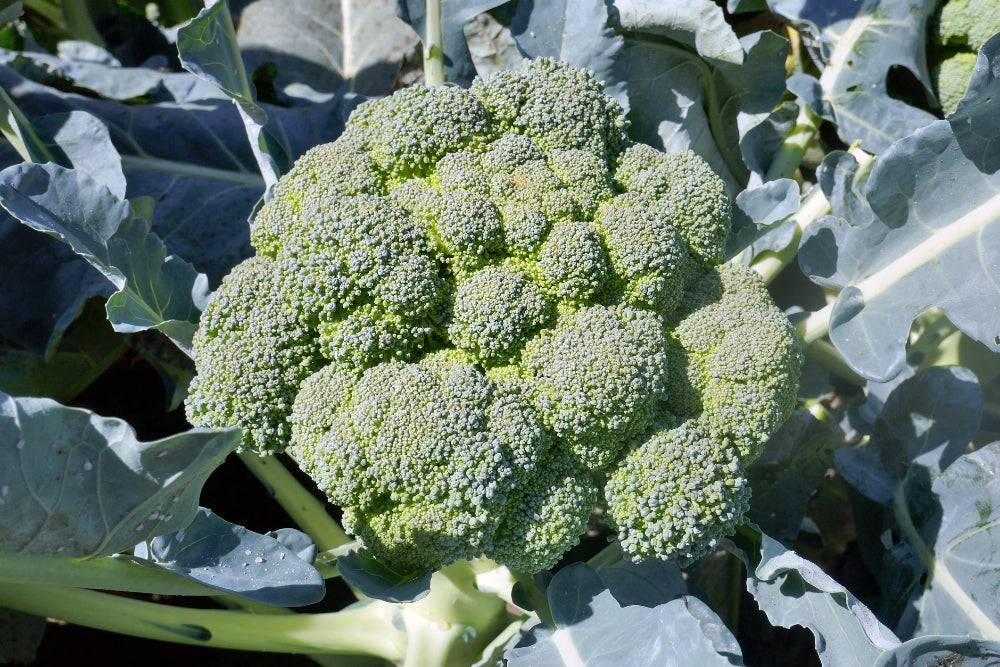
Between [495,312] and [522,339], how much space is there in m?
0.07

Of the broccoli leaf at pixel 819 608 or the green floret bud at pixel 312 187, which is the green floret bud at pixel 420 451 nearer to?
the green floret bud at pixel 312 187

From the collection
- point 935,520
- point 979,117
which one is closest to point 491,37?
point 979,117

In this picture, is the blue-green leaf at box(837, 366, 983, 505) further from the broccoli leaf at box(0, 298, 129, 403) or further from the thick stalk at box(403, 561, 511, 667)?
the broccoli leaf at box(0, 298, 129, 403)

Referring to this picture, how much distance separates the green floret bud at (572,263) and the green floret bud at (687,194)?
0.18 m

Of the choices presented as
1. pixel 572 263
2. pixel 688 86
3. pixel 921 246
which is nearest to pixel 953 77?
pixel 921 246

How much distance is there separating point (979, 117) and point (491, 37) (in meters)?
0.95

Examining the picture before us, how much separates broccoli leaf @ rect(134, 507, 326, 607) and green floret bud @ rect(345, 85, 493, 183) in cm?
66

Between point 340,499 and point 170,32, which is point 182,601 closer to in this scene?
point 340,499

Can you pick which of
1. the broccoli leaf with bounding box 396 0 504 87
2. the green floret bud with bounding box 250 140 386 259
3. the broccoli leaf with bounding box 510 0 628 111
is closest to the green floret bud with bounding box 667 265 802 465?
the broccoli leaf with bounding box 510 0 628 111

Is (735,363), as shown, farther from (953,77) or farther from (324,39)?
(324,39)

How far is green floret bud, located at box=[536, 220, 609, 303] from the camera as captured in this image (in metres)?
1.26

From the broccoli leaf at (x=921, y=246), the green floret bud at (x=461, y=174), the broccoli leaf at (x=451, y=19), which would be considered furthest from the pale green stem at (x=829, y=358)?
the broccoli leaf at (x=451, y=19)

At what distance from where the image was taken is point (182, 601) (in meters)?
1.87

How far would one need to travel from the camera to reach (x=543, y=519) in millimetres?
1216
